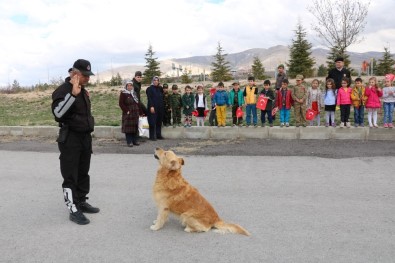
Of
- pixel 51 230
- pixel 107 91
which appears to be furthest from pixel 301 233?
pixel 107 91

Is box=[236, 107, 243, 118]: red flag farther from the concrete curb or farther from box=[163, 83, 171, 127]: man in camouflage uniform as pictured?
box=[163, 83, 171, 127]: man in camouflage uniform

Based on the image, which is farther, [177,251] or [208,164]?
[208,164]

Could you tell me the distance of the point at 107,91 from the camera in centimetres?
2389

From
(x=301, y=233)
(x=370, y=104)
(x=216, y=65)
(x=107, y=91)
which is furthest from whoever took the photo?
(x=216, y=65)

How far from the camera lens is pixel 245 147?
1046cm

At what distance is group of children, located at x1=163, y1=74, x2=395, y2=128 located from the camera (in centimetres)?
1125

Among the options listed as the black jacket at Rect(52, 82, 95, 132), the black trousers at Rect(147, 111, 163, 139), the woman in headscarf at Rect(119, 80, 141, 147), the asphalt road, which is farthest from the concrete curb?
the black jacket at Rect(52, 82, 95, 132)

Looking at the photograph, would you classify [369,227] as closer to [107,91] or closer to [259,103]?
[259,103]

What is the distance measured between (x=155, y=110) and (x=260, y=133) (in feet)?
11.0

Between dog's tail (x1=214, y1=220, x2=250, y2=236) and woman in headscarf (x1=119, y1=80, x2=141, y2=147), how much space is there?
669 cm

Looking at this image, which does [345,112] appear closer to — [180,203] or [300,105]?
[300,105]

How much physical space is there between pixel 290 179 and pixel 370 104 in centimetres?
536

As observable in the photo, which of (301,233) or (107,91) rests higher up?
(107,91)

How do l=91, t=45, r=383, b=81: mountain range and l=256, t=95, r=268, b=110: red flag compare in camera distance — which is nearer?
l=256, t=95, r=268, b=110: red flag
